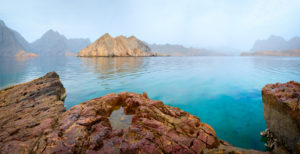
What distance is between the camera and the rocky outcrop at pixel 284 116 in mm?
4051

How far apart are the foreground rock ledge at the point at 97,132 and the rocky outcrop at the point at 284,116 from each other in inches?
60.4

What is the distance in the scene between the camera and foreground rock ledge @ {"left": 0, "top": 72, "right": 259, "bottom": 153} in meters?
3.57

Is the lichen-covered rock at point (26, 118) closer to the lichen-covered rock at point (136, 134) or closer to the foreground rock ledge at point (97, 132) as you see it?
the foreground rock ledge at point (97, 132)

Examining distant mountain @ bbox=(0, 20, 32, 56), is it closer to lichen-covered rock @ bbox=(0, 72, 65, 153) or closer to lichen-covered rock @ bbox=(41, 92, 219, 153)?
lichen-covered rock @ bbox=(0, 72, 65, 153)

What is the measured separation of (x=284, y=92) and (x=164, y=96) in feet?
25.6

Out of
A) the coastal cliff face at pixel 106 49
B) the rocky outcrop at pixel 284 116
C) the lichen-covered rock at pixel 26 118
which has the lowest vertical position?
the lichen-covered rock at pixel 26 118

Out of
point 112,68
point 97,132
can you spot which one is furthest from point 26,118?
point 112,68

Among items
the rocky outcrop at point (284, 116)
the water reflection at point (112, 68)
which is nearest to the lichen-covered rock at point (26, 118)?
the rocky outcrop at point (284, 116)

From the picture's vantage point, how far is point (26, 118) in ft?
16.7

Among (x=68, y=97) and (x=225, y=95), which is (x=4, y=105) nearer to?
(x=68, y=97)

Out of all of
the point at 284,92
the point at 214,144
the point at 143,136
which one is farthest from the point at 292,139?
the point at 143,136

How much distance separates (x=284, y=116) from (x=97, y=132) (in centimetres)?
726

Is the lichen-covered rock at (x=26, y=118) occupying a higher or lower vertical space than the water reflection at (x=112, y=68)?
lower

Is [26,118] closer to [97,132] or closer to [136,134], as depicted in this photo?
[97,132]
